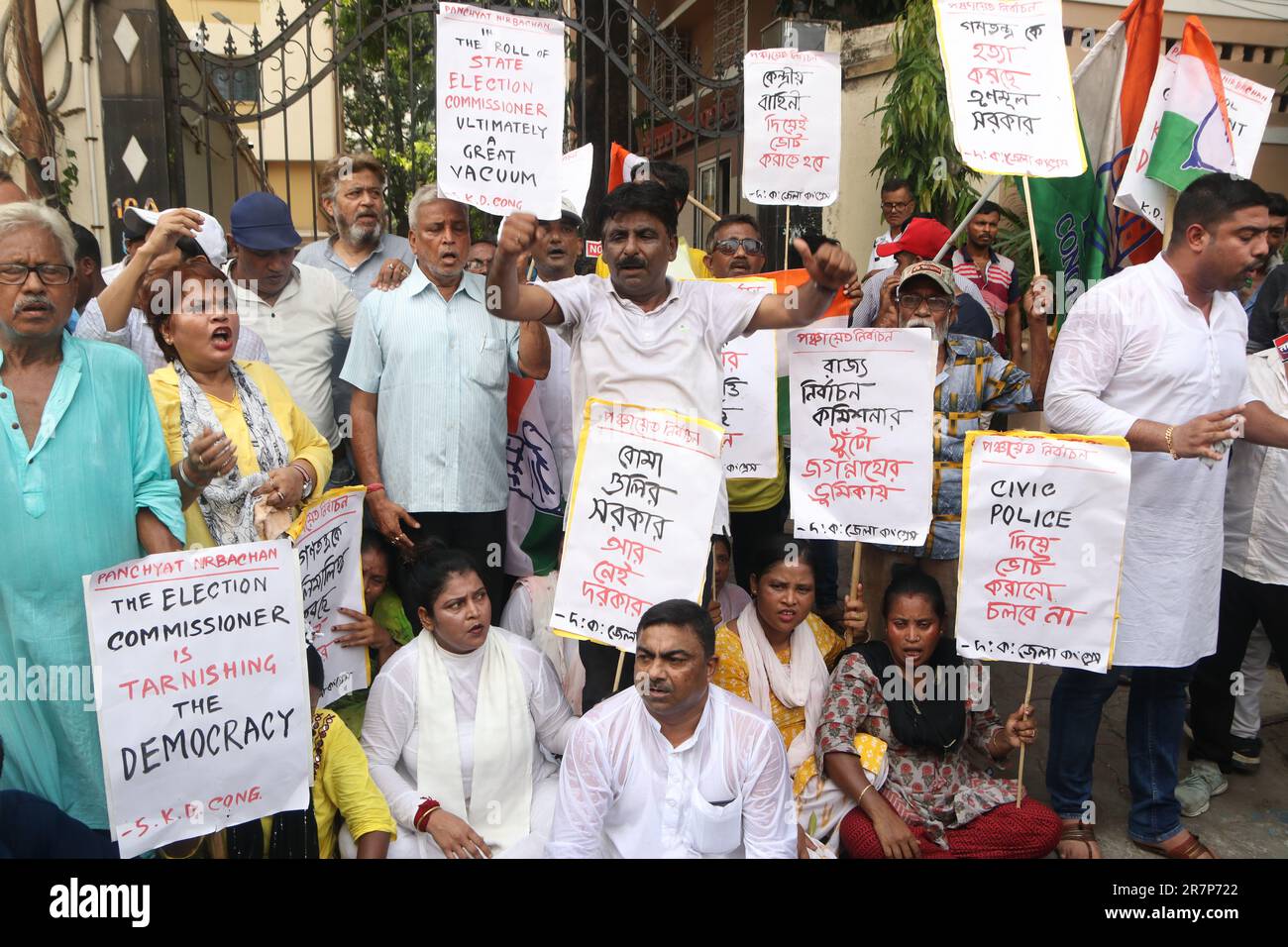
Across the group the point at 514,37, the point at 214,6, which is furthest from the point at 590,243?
the point at 214,6

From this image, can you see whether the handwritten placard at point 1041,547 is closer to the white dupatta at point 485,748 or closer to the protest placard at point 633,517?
the protest placard at point 633,517

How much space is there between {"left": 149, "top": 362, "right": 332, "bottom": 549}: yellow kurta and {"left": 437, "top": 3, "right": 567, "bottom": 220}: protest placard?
893 mm

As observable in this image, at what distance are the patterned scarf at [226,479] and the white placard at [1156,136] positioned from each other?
3179mm

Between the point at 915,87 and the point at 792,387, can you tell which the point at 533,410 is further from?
the point at 915,87

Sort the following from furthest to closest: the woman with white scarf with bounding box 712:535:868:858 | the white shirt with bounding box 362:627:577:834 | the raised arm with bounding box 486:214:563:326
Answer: the woman with white scarf with bounding box 712:535:868:858
the white shirt with bounding box 362:627:577:834
the raised arm with bounding box 486:214:563:326

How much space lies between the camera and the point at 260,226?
4113mm

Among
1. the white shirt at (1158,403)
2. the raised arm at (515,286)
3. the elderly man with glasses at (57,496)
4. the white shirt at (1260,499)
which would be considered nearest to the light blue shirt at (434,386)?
the raised arm at (515,286)

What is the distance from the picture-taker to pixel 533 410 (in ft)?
14.5

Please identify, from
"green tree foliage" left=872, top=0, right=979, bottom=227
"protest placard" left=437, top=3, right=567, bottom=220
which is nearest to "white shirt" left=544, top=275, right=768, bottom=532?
"protest placard" left=437, top=3, right=567, bottom=220

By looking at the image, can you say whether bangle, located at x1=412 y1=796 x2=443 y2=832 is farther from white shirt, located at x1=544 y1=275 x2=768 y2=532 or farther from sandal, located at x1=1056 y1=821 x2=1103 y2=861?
sandal, located at x1=1056 y1=821 x2=1103 y2=861

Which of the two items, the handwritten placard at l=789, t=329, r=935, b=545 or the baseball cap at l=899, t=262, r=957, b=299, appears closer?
the handwritten placard at l=789, t=329, r=935, b=545

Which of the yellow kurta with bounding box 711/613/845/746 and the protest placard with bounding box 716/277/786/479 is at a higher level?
the protest placard with bounding box 716/277/786/479

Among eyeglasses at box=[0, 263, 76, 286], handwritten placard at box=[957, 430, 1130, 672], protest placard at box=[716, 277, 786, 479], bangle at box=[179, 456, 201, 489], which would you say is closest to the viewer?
eyeglasses at box=[0, 263, 76, 286]

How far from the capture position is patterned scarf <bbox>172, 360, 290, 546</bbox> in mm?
3162
